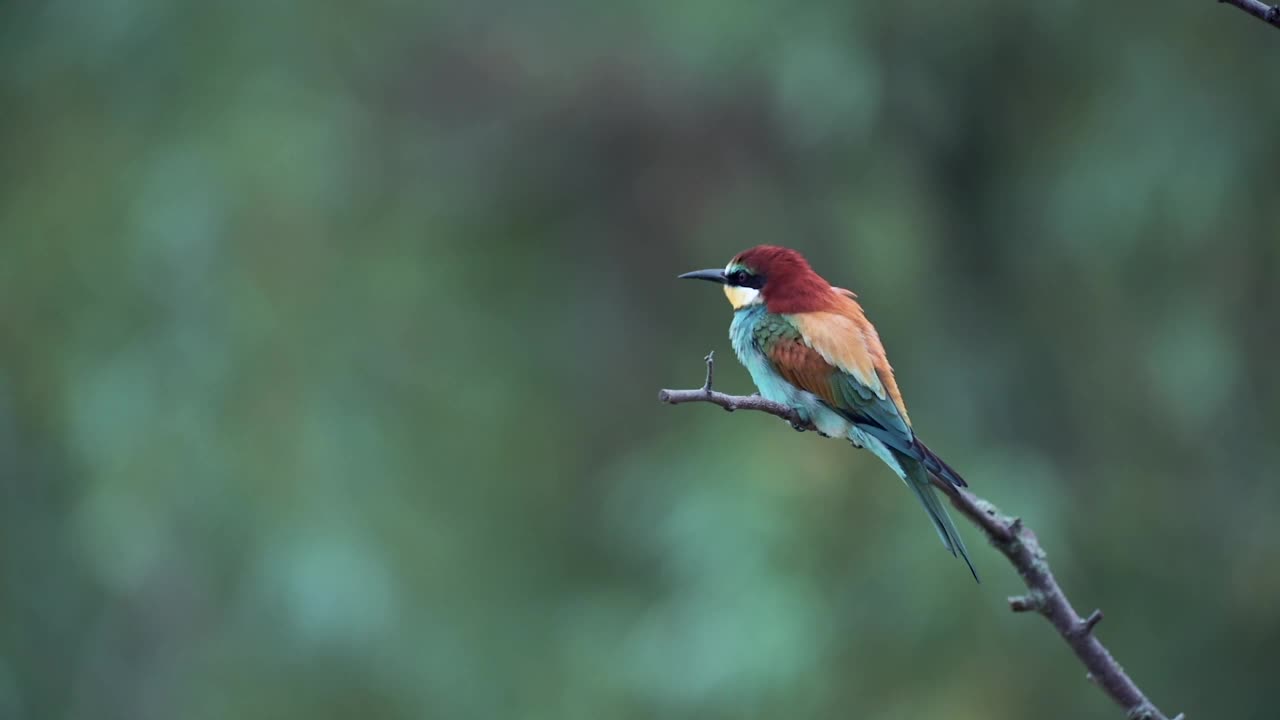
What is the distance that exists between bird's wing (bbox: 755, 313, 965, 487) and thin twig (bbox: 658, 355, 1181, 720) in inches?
22.3

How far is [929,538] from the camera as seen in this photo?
5.15m

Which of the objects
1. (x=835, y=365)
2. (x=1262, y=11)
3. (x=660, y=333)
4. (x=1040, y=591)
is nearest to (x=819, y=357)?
(x=835, y=365)

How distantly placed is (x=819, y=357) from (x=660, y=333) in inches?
159

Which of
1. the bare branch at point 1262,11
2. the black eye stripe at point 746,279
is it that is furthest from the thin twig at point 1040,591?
the black eye stripe at point 746,279

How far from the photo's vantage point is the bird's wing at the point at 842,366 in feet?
8.51

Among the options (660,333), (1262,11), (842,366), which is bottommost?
(1262,11)

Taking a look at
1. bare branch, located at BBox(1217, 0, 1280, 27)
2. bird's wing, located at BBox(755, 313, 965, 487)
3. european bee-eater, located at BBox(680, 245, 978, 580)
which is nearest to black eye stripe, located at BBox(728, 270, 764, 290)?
european bee-eater, located at BBox(680, 245, 978, 580)

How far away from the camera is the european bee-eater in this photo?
2544 millimetres

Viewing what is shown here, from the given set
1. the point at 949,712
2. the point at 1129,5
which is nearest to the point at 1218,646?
the point at 949,712

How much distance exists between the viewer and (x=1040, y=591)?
5.87 feet

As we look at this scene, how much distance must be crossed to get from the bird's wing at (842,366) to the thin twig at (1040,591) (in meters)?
0.57

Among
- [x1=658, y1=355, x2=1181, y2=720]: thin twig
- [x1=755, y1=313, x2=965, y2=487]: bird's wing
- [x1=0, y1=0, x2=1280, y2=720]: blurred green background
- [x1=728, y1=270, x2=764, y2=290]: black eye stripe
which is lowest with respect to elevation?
[x1=658, y1=355, x2=1181, y2=720]: thin twig

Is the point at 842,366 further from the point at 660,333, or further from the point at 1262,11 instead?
the point at 660,333

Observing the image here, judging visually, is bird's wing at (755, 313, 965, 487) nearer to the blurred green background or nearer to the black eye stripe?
the black eye stripe
